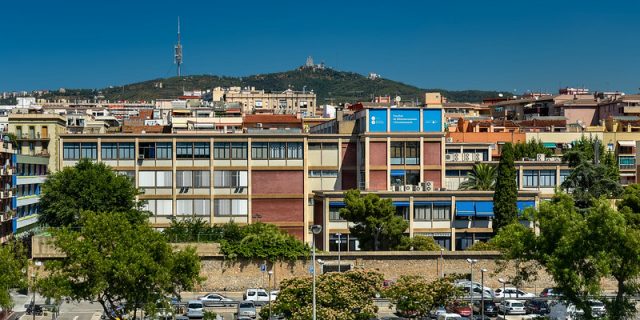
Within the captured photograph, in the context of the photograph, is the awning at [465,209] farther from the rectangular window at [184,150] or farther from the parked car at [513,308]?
the rectangular window at [184,150]

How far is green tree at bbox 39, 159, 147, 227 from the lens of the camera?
78000 millimetres

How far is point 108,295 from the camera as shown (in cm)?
5150

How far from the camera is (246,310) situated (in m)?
60.9

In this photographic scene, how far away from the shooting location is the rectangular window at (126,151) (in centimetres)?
8812

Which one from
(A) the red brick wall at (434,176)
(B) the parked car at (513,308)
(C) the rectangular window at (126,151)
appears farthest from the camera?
(A) the red brick wall at (434,176)

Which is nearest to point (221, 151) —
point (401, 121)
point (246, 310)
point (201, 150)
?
point (201, 150)

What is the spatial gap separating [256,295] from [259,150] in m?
23.1

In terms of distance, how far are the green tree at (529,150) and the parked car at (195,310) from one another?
49.0 metres

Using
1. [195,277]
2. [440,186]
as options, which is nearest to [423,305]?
[195,277]

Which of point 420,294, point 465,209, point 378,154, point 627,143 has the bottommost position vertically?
point 420,294

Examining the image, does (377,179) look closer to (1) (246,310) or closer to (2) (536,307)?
(2) (536,307)

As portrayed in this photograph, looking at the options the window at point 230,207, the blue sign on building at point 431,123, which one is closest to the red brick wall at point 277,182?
the window at point 230,207

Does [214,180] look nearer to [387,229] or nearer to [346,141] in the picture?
[346,141]

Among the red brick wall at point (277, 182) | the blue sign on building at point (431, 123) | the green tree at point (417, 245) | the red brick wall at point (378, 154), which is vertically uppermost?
the blue sign on building at point (431, 123)
